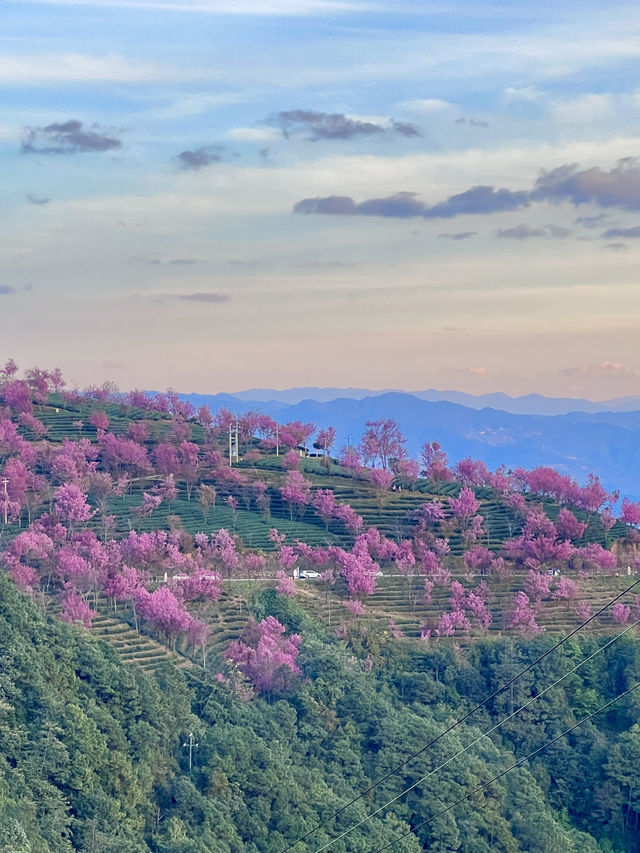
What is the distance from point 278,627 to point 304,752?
5978mm

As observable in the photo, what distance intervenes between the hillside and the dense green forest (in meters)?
0.07

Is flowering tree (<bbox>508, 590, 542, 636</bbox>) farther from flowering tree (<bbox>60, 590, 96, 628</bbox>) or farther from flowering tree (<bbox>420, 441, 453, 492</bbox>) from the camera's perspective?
flowering tree (<bbox>60, 590, 96, 628</bbox>)

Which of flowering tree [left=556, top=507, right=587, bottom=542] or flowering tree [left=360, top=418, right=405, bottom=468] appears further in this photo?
flowering tree [left=360, top=418, right=405, bottom=468]

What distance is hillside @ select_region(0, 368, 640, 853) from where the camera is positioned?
89.1 feet

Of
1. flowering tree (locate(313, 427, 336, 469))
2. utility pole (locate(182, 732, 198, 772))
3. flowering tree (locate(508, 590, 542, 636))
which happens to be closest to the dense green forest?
utility pole (locate(182, 732, 198, 772))

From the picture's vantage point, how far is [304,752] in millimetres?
30469

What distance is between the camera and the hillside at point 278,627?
27.2 m

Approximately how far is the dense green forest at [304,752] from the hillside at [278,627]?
0.07 m

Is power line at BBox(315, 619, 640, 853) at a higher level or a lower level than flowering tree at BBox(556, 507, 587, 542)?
lower

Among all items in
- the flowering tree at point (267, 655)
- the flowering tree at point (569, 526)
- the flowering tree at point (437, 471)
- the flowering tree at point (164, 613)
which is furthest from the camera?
the flowering tree at point (437, 471)

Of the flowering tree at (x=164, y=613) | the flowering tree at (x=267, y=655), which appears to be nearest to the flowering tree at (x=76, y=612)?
the flowering tree at (x=164, y=613)

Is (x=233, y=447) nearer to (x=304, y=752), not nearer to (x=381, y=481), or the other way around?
(x=381, y=481)

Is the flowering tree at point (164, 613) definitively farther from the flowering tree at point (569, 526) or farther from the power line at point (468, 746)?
the flowering tree at point (569, 526)

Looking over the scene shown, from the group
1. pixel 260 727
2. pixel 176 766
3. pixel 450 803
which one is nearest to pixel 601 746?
pixel 450 803
